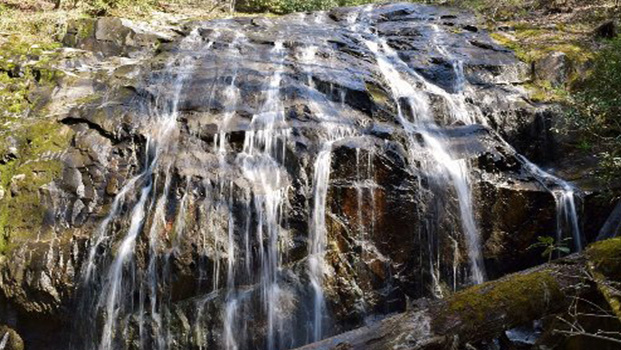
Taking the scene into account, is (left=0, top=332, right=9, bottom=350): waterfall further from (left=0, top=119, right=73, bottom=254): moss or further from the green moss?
the green moss

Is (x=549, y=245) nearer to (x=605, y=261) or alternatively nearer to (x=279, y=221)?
(x=605, y=261)

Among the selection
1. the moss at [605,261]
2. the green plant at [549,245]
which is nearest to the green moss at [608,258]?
the moss at [605,261]

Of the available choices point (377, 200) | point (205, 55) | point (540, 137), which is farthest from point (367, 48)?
point (377, 200)

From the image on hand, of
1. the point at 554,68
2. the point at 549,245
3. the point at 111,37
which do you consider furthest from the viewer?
the point at 111,37

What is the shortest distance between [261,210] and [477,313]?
3409mm

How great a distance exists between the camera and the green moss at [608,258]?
3.46 metres

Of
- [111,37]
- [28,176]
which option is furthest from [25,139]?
[111,37]

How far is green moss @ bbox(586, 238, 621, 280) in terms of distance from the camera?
346 cm

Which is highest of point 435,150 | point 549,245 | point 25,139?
point 25,139

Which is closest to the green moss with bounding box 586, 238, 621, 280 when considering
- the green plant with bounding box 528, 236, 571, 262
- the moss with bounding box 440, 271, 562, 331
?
the moss with bounding box 440, 271, 562, 331

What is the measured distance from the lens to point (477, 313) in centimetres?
335

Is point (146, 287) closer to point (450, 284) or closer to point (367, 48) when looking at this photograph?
point (450, 284)

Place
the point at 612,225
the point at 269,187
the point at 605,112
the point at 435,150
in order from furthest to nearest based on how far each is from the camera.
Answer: the point at 435,150, the point at 605,112, the point at 269,187, the point at 612,225

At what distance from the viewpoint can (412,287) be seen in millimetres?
6293
